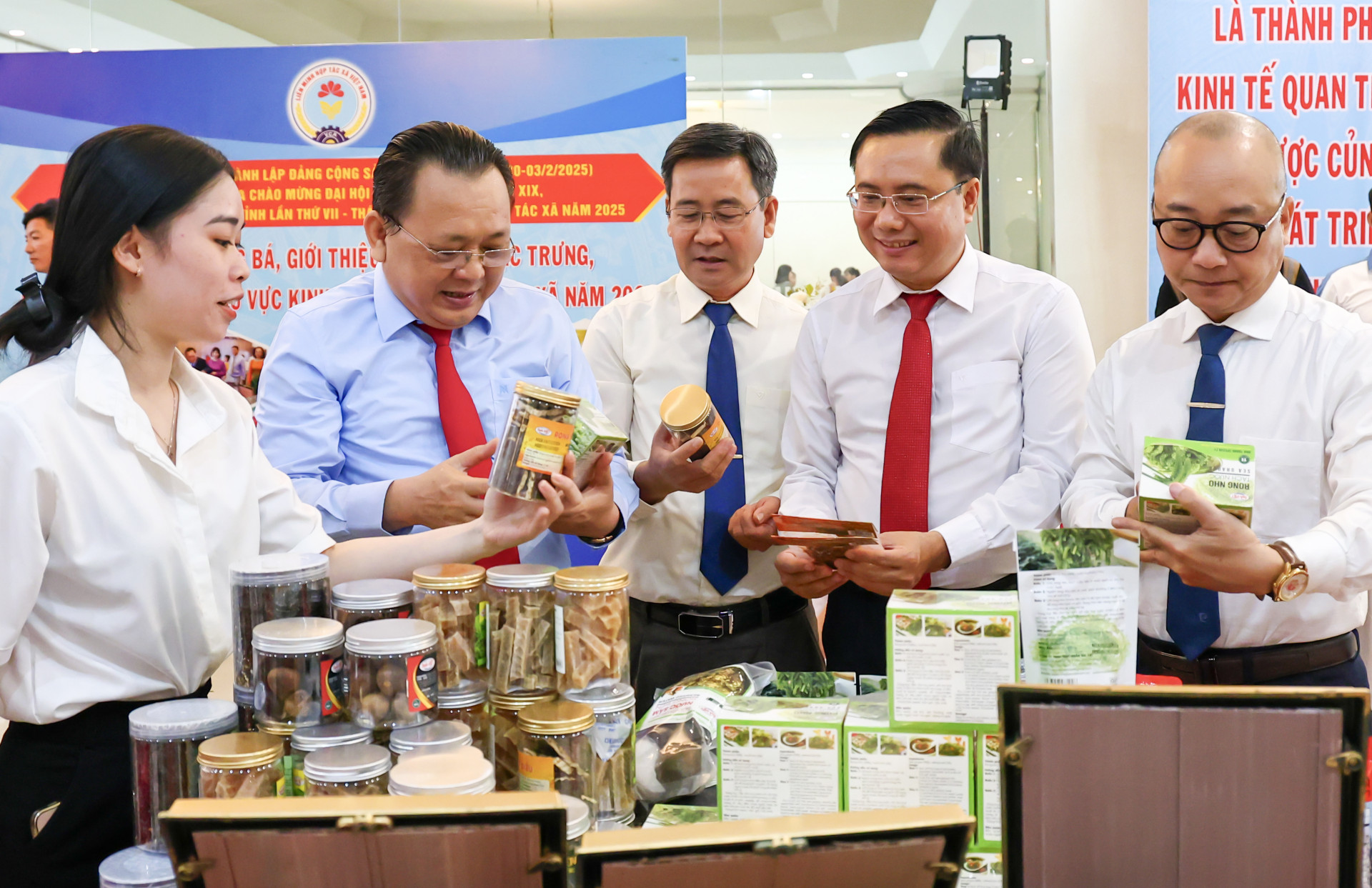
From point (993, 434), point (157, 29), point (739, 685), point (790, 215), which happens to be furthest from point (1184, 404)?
point (157, 29)

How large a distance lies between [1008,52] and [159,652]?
447 cm

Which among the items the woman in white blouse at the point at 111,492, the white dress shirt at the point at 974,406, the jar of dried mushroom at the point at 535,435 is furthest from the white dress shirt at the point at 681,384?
the jar of dried mushroom at the point at 535,435

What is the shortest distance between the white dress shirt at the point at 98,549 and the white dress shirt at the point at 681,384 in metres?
1.31

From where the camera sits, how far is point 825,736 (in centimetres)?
138

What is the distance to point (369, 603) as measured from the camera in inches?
57.9

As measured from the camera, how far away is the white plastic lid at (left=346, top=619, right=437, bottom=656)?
4.33 feet

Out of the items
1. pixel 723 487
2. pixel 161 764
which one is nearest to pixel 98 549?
pixel 161 764

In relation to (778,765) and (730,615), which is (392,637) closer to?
(778,765)

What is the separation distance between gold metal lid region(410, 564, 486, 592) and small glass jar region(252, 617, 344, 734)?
14cm

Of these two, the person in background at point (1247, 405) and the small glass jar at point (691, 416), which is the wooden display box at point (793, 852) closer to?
the person in background at point (1247, 405)

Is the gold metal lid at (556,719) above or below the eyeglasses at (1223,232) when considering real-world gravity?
below

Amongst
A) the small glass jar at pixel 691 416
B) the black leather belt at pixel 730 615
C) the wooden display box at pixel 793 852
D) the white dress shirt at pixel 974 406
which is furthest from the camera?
the black leather belt at pixel 730 615

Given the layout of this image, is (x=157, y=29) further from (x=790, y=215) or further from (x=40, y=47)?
(x=790, y=215)

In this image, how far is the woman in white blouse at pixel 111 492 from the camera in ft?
4.97
